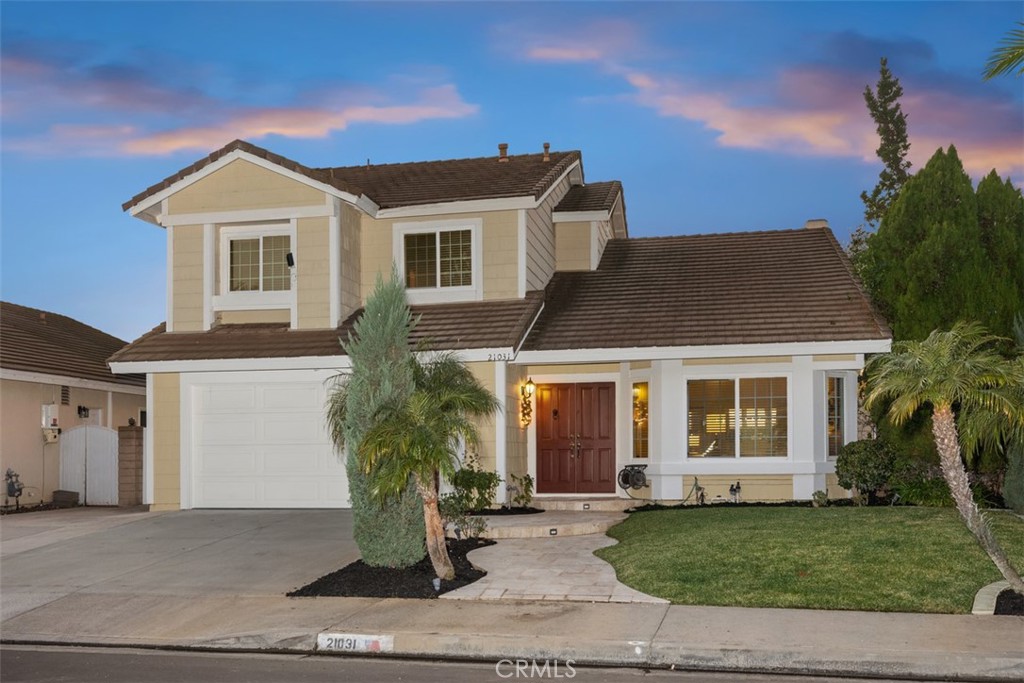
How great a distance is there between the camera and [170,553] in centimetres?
1366

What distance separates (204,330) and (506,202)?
5975 mm

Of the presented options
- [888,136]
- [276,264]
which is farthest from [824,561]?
[888,136]

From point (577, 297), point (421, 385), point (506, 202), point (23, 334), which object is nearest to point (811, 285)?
point (577, 297)

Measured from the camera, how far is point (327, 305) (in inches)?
709

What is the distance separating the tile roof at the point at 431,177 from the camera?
18109 millimetres

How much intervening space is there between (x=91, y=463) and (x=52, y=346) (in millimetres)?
3487

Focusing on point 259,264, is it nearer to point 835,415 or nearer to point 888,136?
point 835,415

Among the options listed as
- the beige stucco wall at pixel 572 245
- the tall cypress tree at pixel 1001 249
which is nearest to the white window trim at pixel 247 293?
the beige stucco wall at pixel 572 245

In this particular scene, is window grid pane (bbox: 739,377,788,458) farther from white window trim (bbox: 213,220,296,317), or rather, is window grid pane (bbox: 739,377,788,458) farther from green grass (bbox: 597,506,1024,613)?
white window trim (bbox: 213,220,296,317)

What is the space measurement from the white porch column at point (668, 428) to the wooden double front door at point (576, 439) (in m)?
1.13

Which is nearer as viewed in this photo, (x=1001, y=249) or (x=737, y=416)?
(x=1001, y=249)

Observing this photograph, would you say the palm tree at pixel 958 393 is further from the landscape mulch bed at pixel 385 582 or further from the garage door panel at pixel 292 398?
the garage door panel at pixel 292 398

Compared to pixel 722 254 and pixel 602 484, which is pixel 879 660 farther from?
pixel 722 254

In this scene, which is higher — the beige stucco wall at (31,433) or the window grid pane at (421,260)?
the window grid pane at (421,260)
